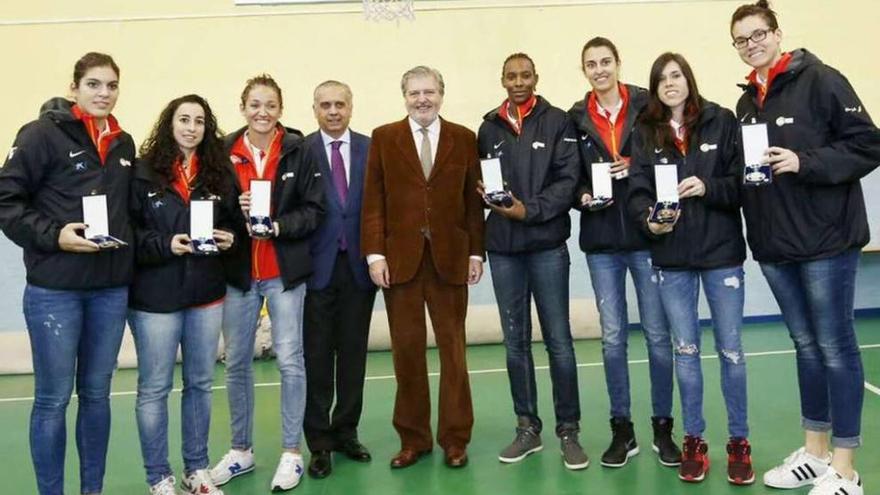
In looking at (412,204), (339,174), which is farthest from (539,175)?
(339,174)

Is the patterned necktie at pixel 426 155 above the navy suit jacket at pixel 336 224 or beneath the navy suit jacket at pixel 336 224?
above

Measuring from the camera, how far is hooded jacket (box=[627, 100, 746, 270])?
364cm

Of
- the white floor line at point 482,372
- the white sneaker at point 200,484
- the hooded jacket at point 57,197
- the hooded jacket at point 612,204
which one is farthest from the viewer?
the white floor line at point 482,372

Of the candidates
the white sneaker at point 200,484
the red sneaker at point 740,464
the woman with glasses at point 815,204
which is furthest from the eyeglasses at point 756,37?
the white sneaker at point 200,484

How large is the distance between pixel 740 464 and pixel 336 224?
223cm

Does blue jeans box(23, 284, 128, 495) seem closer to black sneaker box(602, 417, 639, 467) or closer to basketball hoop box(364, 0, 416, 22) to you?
black sneaker box(602, 417, 639, 467)

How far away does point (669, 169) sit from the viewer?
353 cm

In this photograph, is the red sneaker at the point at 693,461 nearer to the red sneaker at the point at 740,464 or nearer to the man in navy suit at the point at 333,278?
the red sneaker at the point at 740,464

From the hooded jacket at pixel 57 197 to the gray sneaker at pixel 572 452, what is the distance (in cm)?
223

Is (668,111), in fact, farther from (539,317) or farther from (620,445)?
(620,445)

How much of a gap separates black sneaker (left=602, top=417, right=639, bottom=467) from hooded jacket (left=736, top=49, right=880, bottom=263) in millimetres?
1185

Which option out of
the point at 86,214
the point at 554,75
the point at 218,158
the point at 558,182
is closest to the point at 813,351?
the point at 558,182

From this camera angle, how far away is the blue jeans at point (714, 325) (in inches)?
145

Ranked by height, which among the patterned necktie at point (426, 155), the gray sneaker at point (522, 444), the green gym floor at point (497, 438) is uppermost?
the patterned necktie at point (426, 155)
